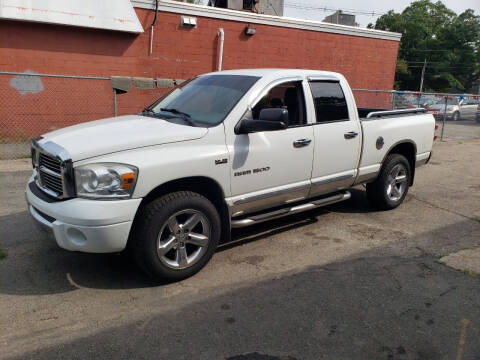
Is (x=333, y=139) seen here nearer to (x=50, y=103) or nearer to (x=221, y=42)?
(x=50, y=103)

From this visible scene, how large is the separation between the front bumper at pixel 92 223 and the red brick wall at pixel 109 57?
383 inches

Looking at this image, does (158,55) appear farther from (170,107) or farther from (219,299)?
(219,299)

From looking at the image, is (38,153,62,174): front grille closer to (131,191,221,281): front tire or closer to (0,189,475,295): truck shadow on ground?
(0,189,475,295): truck shadow on ground

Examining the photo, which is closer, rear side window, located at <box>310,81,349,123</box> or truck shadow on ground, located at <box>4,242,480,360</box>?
truck shadow on ground, located at <box>4,242,480,360</box>

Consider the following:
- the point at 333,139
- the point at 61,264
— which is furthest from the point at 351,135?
the point at 61,264

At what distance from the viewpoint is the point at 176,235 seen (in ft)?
12.5

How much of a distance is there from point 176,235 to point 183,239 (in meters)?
0.09

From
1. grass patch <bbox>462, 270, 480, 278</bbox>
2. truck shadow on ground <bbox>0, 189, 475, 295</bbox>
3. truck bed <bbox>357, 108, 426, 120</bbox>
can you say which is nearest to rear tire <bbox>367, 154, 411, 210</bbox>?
truck bed <bbox>357, 108, 426, 120</bbox>

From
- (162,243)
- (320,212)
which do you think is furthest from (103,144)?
(320,212)

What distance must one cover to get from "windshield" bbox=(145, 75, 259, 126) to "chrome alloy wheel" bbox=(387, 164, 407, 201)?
8.86ft

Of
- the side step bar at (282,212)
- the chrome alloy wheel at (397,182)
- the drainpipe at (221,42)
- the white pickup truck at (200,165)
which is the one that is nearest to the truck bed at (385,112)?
the white pickup truck at (200,165)

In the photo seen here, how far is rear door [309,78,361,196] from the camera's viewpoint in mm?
4926

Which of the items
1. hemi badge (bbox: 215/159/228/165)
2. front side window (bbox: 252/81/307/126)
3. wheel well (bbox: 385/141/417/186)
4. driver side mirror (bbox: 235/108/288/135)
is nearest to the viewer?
hemi badge (bbox: 215/159/228/165)

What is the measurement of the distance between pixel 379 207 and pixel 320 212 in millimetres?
870
